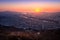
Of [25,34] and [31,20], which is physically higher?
[31,20]

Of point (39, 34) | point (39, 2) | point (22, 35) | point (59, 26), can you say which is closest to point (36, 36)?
point (39, 34)

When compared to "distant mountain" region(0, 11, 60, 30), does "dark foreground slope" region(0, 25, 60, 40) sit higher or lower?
lower

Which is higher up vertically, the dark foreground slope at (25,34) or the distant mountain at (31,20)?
the distant mountain at (31,20)
